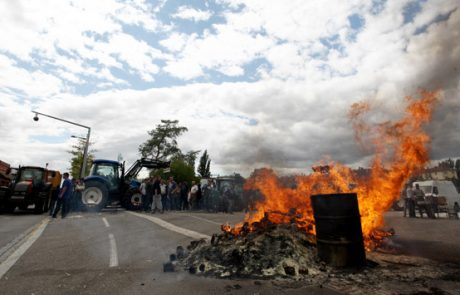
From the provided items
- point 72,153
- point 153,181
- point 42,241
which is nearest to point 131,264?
point 42,241

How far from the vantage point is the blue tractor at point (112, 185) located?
15.4m

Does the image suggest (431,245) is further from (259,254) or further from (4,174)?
(4,174)

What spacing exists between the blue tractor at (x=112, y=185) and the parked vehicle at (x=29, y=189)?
2415 millimetres

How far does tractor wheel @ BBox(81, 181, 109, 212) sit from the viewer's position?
50.3 feet

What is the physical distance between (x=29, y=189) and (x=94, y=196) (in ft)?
11.2

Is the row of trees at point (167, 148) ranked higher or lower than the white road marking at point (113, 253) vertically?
higher

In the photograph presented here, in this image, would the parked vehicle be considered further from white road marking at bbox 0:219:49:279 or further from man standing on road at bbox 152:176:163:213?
white road marking at bbox 0:219:49:279

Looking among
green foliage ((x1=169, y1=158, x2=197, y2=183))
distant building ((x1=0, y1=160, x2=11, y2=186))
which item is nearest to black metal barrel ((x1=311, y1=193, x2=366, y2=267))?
distant building ((x1=0, y1=160, x2=11, y2=186))

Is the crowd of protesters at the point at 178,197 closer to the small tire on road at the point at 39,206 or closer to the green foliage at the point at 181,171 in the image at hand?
the small tire on road at the point at 39,206

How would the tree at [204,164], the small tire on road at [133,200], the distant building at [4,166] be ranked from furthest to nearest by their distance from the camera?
the tree at [204,164] → the small tire on road at [133,200] → the distant building at [4,166]

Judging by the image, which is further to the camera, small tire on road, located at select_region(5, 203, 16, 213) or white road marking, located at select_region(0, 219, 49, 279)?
small tire on road, located at select_region(5, 203, 16, 213)

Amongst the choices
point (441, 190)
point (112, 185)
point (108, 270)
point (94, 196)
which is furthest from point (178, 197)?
point (441, 190)

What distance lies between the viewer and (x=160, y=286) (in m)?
4.46

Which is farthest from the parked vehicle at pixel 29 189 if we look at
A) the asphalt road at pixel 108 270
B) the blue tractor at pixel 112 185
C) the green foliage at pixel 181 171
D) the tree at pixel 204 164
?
the tree at pixel 204 164
